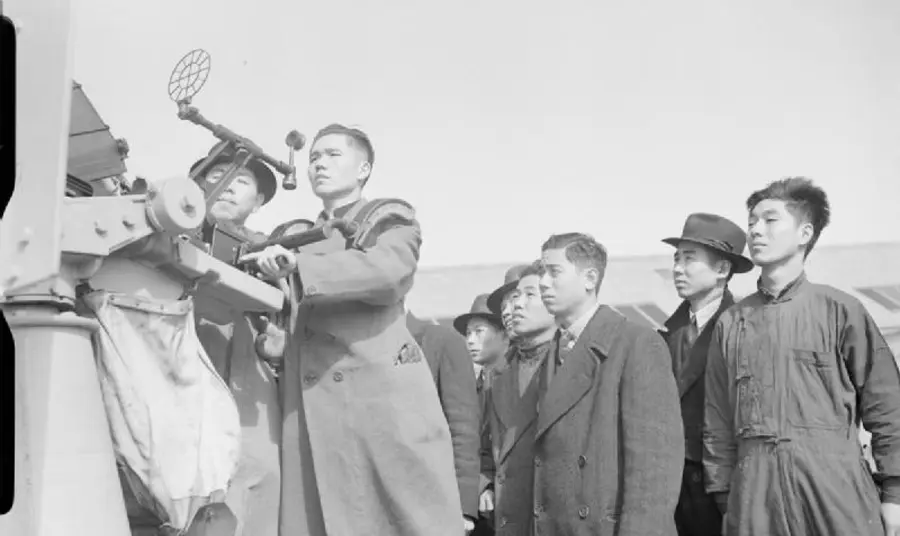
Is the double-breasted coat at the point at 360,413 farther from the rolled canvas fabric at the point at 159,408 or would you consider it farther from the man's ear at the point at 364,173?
the rolled canvas fabric at the point at 159,408

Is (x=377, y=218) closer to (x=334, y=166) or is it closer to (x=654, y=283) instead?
(x=334, y=166)

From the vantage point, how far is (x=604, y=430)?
4.41m

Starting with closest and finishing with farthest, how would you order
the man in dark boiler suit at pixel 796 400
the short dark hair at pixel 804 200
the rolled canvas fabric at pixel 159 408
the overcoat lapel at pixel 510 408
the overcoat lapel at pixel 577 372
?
the rolled canvas fabric at pixel 159 408 → the man in dark boiler suit at pixel 796 400 → the overcoat lapel at pixel 577 372 → the short dark hair at pixel 804 200 → the overcoat lapel at pixel 510 408

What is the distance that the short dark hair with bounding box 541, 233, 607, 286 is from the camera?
16.3 ft

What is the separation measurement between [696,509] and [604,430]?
0.79 meters

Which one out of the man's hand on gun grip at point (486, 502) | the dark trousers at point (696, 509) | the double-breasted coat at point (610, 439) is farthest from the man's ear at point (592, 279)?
the man's hand on gun grip at point (486, 502)

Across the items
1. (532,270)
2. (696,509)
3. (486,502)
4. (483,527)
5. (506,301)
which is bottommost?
(483,527)

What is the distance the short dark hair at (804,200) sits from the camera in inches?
187

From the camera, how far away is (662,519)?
4168 mm

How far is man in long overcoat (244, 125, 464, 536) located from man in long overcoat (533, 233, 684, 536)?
0.66m

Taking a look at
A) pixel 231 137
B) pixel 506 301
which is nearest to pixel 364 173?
pixel 231 137

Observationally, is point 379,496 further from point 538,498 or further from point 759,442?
point 759,442

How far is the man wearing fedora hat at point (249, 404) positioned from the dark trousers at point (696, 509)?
6.17 feet

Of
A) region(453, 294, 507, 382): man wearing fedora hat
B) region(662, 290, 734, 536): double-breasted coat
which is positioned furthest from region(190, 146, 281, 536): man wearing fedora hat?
region(453, 294, 507, 382): man wearing fedora hat
